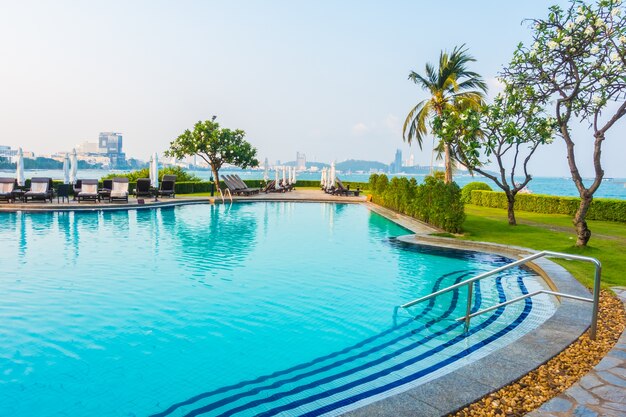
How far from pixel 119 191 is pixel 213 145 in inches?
415

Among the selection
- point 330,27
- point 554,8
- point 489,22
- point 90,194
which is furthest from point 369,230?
point 330,27

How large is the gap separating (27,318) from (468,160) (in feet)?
43.3

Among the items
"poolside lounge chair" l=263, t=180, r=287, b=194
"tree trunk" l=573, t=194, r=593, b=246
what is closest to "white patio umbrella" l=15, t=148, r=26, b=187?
"poolside lounge chair" l=263, t=180, r=287, b=194

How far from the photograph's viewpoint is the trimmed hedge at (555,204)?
57.7 feet

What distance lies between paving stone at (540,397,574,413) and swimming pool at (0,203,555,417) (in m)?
1.31

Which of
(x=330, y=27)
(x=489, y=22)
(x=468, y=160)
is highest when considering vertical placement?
(x=330, y=27)

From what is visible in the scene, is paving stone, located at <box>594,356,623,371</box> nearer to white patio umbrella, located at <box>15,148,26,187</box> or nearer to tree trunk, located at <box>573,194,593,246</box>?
tree trunk, located at <box>573,194,593,246</box>

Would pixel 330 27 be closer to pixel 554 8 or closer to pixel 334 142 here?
pixel 554 8

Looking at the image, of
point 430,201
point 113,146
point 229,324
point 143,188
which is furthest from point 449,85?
point 113,146

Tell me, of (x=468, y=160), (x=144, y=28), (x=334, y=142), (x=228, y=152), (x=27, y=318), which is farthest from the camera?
(x=334, y=142)

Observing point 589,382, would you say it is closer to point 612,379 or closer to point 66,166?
point 612,379

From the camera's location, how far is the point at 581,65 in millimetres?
9922

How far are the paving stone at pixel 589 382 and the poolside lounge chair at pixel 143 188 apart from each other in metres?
22.3

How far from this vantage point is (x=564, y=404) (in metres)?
3.16
